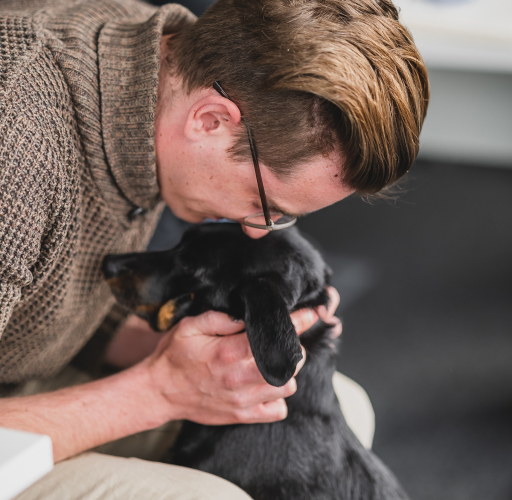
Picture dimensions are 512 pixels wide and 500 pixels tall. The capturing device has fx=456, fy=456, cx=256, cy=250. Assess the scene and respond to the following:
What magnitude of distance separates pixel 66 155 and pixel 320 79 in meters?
0.57

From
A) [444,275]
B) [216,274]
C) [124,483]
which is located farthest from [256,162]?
[444,275]

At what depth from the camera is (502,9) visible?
2.78 meters

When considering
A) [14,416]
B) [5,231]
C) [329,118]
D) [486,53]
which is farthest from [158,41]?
[486,53]

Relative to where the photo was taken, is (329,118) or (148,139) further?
(148,139)

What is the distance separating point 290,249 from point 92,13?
2.59 ft

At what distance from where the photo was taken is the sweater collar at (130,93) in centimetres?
106

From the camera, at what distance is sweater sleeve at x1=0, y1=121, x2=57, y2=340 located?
87 cm

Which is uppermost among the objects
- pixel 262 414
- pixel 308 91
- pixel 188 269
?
pixel 308 91

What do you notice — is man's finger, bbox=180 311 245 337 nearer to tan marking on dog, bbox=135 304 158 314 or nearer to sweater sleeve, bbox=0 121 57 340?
tan marking on dog, bbox=135 304 158 314

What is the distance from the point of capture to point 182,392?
120 centimetres

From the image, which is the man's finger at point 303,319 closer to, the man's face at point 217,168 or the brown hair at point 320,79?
the man's face at point 217,168

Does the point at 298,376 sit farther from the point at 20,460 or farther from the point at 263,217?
the point at 20,460

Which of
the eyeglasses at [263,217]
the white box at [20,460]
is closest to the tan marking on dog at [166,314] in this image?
the eyeglasses at [263,217]

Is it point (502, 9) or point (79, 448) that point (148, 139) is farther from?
point (502, 9)
